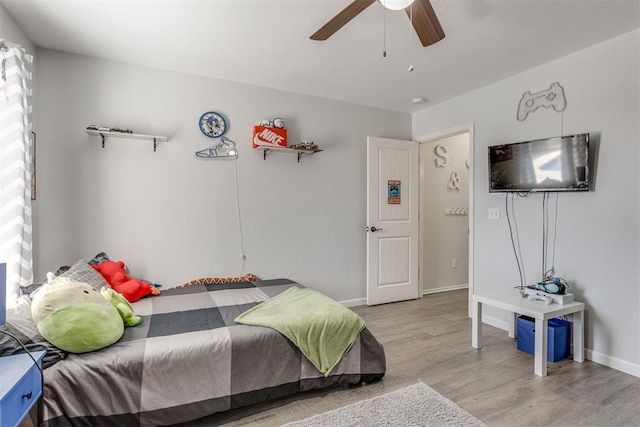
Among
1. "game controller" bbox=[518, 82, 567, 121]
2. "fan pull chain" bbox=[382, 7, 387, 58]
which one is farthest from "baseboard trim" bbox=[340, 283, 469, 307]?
"fan pull chain" bbox=[382, 7, 387, 58]

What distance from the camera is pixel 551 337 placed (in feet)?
8.31

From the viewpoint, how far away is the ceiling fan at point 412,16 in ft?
5.23

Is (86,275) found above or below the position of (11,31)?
below

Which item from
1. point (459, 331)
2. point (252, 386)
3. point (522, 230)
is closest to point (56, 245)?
point (252, 386)

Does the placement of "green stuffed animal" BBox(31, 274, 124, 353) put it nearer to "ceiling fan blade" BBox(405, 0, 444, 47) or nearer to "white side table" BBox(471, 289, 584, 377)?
"ceiling fan blade" BBox(405, 0, 444, 47)

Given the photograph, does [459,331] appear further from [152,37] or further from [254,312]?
[152,37]

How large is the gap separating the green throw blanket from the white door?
1.84 meters

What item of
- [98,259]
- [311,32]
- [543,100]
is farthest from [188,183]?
[543,100]

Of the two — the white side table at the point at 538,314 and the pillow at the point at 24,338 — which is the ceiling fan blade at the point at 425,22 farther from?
the pillow at the point at 24,338

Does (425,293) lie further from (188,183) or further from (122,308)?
(122,308)

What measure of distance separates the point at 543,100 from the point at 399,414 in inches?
111

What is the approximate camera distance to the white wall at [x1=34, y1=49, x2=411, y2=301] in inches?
108

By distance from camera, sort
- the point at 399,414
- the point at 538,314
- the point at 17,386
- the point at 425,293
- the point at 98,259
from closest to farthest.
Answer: the point at 17,386 → the point at 399,414 → the point at 538,314 → the point at 98,259 → the point at 425,293

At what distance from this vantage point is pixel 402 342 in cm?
291
